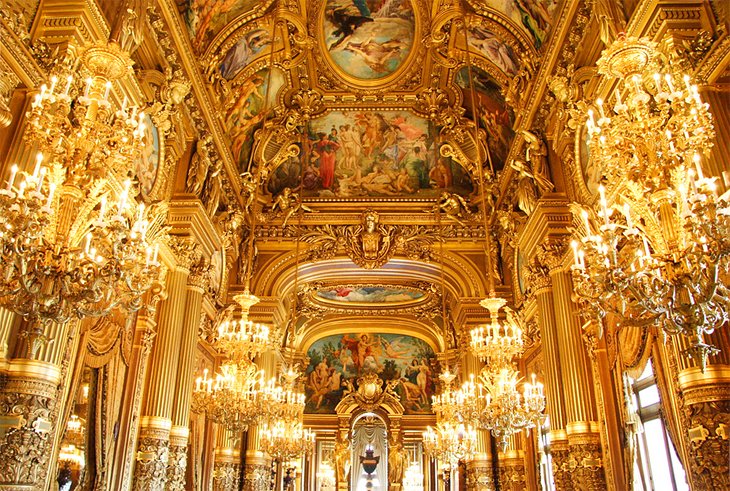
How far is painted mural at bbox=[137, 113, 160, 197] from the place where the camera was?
29.5ft

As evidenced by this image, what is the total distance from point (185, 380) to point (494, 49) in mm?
8229

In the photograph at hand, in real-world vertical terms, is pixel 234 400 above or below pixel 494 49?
below

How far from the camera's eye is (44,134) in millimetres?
4625

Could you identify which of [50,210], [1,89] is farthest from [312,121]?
[50,210]

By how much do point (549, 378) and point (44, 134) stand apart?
25.8 feet

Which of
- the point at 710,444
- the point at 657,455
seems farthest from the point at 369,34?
the point at 710,444

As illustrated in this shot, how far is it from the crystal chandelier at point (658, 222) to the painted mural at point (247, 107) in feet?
27.7

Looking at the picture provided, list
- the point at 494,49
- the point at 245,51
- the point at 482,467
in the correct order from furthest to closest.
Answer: the point at 482,467 → the point at 245,51 → the point at 494,49

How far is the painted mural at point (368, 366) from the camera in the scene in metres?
24.6

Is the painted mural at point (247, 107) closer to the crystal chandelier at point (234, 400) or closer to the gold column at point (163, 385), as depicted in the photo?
the gold column at point (163, 385)

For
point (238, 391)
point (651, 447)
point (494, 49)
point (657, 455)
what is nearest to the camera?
point (657, 455)

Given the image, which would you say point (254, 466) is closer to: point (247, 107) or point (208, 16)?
point (247, 107)

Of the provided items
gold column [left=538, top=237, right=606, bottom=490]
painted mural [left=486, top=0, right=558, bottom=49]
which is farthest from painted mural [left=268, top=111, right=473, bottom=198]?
gold column [left=538, top=237, right=606, bottom=490]

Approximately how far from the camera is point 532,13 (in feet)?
32.1
